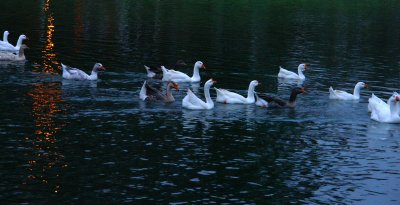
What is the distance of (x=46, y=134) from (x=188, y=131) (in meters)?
6.16

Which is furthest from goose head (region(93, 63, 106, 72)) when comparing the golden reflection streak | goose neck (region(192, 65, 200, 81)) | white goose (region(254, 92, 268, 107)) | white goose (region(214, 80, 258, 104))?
white goose (region(254, 92, 268, 107))

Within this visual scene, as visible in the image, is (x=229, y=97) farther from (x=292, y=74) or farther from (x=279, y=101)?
(x=292, y=74)

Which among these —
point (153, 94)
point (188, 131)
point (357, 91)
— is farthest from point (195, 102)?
point (357, 91)

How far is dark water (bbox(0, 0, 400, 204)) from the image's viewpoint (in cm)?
2617

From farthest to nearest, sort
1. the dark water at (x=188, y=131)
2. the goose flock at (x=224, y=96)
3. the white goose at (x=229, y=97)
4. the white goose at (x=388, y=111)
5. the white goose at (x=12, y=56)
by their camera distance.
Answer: the white goose at (x=12, y=56) < the white goose at (x=229, y=97) < the goose flock at (x=224, y=96) < the white goose at (x=388, y=111) < the dark water at (x=188, y=131)

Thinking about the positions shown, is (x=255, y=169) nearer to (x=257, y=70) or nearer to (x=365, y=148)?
(x=365, y=148)

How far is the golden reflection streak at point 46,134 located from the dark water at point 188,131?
0.19 feet

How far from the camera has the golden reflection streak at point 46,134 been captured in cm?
2664

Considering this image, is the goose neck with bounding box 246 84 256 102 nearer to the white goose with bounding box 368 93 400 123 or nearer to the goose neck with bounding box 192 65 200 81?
the white goose with bounding box 368 93 400 123

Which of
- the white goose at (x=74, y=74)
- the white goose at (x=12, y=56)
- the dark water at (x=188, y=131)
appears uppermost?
the white goose at (x=12, y=56)

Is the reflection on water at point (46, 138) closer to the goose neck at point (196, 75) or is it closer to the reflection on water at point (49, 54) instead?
the reflection on water at point (49, 54)

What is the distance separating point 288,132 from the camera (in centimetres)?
3503

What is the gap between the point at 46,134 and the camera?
32.3 m

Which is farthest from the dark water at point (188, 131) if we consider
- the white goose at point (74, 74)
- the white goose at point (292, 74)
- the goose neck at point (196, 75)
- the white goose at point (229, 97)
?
the white goose at point (74, 74)
